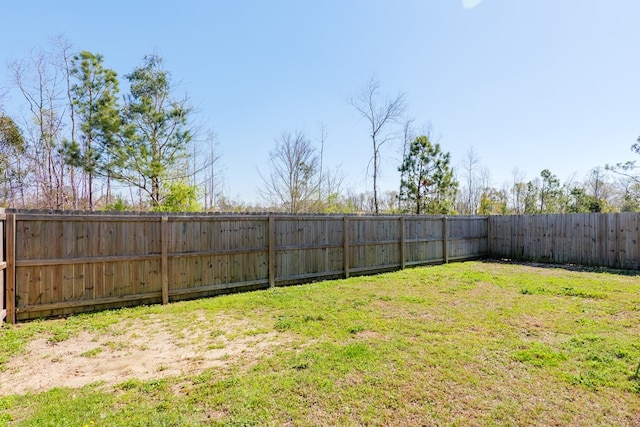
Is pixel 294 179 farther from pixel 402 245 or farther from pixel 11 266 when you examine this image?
pixel 11 266

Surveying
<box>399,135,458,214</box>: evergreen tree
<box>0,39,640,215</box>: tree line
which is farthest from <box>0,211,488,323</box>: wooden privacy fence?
<box>399,135,458,214</box>: evergreen tree

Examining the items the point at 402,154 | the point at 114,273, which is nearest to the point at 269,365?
the point at 114,273

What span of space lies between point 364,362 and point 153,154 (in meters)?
11.7

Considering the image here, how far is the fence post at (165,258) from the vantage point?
5344 millimetres

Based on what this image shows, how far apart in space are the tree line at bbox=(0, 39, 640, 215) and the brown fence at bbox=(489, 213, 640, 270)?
4.46m

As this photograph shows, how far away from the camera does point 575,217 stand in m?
9.59

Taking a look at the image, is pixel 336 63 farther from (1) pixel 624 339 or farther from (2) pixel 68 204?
(1) pixel 624 339

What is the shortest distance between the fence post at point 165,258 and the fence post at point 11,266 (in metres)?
1.81

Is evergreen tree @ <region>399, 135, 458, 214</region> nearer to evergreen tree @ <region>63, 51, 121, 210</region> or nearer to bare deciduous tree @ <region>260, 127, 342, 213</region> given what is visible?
bare deciduous tree @ <region>260, 127, 342, 213</region>

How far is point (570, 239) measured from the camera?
9.64 m

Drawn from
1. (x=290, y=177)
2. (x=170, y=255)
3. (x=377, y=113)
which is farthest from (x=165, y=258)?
(x=377, y=113)

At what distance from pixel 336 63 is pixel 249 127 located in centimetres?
483

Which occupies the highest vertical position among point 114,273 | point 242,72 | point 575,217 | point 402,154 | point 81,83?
point 242,72

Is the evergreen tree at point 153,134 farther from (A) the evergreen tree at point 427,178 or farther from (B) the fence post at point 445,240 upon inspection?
(A) the evergreen tree at point 427,178
